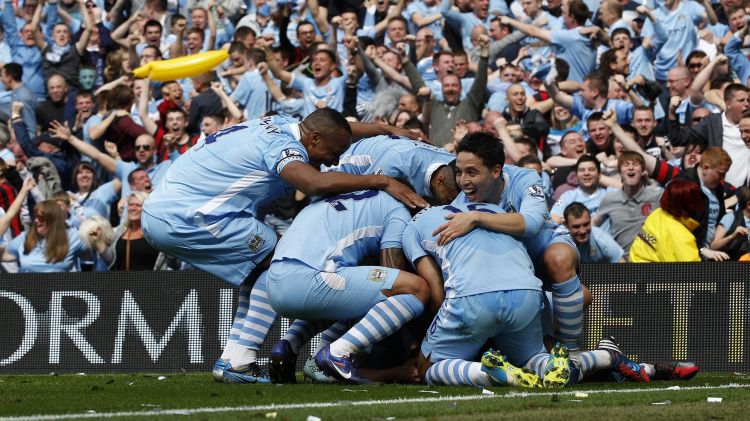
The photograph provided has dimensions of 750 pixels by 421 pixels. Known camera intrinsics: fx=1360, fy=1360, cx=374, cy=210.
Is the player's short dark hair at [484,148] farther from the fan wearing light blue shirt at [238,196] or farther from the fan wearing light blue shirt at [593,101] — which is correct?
the fan wearing light blue shirt at [593,101]

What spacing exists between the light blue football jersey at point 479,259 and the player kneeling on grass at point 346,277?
272mm

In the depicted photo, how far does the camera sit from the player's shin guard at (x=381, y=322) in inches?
348

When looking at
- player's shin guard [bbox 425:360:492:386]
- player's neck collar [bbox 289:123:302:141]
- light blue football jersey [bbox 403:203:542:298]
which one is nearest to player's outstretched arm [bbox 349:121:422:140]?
player's neck collar [bbox 289:123:302:141]

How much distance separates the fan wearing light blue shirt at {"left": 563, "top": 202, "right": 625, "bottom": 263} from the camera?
492 inches

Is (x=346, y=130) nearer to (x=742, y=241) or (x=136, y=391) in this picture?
(x=136, y=391)

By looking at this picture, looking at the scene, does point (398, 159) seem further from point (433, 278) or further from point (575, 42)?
point (575, 42)

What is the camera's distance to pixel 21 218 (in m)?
16.4

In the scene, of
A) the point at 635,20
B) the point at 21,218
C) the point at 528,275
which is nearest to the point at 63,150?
the point at 21,218

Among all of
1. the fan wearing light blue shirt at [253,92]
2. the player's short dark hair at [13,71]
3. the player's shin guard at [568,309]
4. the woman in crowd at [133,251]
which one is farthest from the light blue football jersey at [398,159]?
the player's short dark hair at [13,71]

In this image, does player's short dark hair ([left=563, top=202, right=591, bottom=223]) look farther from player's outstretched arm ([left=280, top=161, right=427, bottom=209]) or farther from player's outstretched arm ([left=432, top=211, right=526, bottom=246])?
player's outstretched arm ([left=432, top=211, right=526, bottom=246])

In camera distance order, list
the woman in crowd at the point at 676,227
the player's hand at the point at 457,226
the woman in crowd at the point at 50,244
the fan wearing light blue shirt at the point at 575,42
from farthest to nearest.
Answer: the fan wearing light blue shirt at the point at 575,42 → the woman in crowd at the point at 50,244 → the woman in crowd at the point at 676,227 → the player's hand at the point at 457,226

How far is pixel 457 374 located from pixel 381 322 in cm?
62

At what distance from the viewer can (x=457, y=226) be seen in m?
8.65

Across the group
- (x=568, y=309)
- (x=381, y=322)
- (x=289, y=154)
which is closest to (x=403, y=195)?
(x=289, y=154)
